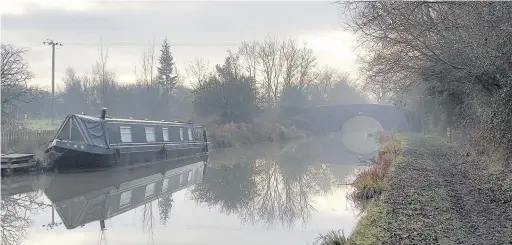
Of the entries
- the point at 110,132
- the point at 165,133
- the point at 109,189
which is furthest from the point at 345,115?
the point at 109,189

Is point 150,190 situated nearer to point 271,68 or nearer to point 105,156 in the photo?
point 105,156

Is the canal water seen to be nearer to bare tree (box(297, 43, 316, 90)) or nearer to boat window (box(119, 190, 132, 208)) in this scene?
boat window (box(119, 190, 132, 208))

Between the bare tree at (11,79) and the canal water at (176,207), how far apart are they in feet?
16.0

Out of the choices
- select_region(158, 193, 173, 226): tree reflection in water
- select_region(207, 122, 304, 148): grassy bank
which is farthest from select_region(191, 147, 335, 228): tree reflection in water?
select_region(207, 122, 304, 148): grassy bank

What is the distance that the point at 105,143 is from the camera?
16.5 meters

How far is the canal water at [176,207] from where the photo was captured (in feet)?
25.8

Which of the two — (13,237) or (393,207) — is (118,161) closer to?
(13,237)

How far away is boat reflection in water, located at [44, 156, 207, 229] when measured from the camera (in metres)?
9.92

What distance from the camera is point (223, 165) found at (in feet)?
66.1

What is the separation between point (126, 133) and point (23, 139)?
14.6 ft

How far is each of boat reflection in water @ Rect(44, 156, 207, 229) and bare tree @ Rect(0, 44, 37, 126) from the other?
4.99 metres

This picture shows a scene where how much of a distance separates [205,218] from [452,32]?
5.67 metres

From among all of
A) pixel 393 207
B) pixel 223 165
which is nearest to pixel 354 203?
pixel 393 207

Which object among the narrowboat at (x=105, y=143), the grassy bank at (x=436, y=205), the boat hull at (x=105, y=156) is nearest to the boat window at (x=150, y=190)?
the boat hull at (x=105, y=156)
